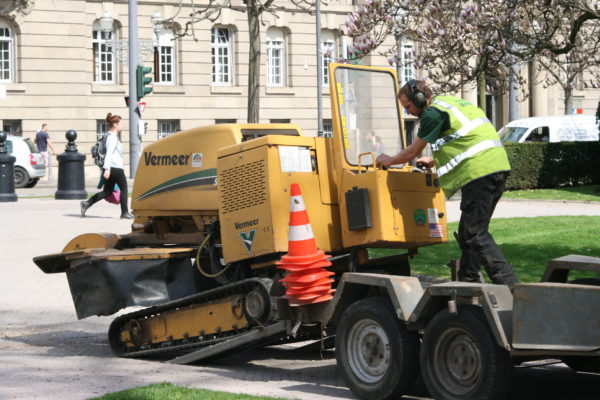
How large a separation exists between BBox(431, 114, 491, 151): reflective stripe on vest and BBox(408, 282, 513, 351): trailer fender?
1.21 metres

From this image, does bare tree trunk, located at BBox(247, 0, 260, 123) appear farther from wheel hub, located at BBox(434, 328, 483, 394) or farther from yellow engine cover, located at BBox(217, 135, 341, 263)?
wheel hub, located at BBox(434, 328, 483, 394)

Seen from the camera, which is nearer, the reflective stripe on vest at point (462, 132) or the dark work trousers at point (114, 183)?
the reflective stripe on vest at point (462, 132)

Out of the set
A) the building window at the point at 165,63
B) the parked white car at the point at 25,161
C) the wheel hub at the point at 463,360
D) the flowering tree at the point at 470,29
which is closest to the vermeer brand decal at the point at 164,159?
the wheel hub at the point at 463,360

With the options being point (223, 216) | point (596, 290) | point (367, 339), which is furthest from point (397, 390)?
point (223, 216)

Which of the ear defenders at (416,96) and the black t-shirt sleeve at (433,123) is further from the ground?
the ear defenders at (416,96)

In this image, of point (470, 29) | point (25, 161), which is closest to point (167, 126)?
point (25, 161)

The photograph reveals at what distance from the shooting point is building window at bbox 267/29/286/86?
158ft

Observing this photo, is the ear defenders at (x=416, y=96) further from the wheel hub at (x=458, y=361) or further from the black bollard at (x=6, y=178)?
the black bollard at (x=6, y=178)

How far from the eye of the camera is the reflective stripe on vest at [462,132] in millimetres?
7934

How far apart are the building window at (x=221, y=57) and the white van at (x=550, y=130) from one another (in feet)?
44.9

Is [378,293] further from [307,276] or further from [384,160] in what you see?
[384,160]

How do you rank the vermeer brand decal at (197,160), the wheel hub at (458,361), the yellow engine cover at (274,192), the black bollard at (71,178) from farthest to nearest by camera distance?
the black bollard at (71,178)
the vermeer brand decal at (197,160)
the yellow engine cover at (274,192)
the wheel hub at (458,361)

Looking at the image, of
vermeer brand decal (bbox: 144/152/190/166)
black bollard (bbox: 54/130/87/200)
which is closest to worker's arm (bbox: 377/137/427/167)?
vermeer brand decal (bbox: 144/152/190/166)

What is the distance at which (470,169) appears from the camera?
7926mm
